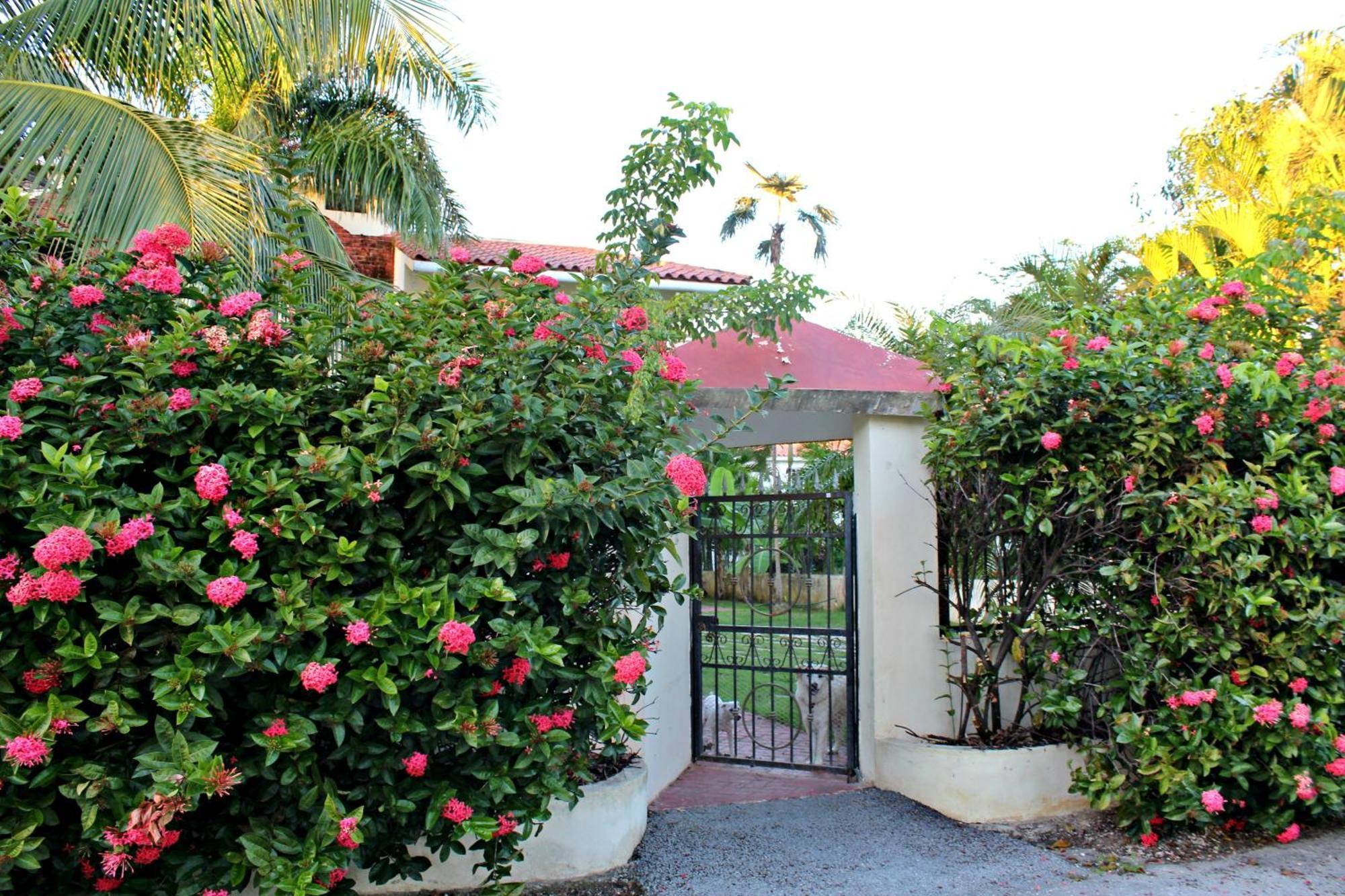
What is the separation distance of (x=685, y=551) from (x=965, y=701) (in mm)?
2052

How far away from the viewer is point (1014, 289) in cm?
1611

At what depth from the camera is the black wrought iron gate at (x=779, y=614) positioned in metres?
6.07

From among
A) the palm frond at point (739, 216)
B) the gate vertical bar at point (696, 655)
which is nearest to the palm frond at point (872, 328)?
the gate vertical bar at point (696, 655)

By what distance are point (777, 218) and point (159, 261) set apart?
96.2 feet

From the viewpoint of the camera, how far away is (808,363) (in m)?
6.11

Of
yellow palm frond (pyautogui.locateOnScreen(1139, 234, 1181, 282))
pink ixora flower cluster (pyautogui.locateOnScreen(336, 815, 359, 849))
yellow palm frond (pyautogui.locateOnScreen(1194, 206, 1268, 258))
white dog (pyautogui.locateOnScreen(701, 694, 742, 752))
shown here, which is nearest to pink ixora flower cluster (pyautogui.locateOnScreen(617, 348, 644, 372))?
pink ixora flower cluster (pyautogui.locateOnScreen(336, 815, 359, 849))

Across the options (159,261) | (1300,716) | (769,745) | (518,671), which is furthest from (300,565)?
(769,745)

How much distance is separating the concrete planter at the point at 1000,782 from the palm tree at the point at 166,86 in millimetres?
4333

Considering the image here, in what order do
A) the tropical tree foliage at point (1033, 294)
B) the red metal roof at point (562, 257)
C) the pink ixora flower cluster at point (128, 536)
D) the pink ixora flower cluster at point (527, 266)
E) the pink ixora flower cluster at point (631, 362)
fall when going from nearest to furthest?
the pink ixora flower cluster at point (128, 536) < the pink ixora flower cluster at point (631, 362) < the pink ixora flower cluster at point (527, 266) < the tropical tree foliage at point (1033, 294) < the red metal roof at point (562, 257)

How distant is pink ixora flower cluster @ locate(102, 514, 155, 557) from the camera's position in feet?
8.53

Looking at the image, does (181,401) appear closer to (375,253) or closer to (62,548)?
(62,548)

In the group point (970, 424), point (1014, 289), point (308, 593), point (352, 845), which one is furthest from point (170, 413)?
point (1014, 289)

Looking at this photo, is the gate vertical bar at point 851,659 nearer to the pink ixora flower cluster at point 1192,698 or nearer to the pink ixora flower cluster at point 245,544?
the pink ixora flower cluster at point 1192,698

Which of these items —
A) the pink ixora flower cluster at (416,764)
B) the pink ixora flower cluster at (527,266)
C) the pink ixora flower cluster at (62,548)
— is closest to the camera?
the pink ixora flower cluster at (62,548)
